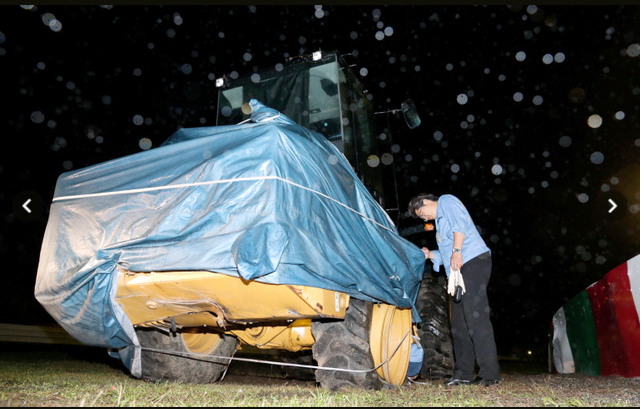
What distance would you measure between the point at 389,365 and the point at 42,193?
11.4 meters

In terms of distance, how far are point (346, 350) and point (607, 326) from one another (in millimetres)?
3686

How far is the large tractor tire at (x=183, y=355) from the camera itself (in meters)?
3.65

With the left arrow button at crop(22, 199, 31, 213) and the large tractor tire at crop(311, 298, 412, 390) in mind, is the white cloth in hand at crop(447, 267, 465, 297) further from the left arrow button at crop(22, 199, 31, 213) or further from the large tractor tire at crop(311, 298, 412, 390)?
the left arrow button at crop(22, 199, 31, 213)

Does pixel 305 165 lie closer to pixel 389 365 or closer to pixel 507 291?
pixel 389 365

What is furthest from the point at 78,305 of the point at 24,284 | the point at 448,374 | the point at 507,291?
the point at 507,291

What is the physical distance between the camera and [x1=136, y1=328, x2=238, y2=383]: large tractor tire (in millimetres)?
3654

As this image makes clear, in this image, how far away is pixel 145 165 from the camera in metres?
3.21

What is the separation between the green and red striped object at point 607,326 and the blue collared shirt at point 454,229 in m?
1.81

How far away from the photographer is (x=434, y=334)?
16.0 ft

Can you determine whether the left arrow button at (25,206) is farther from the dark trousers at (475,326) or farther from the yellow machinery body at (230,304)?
the dark trousers at (475,326)

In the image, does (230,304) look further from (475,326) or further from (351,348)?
(475,326)

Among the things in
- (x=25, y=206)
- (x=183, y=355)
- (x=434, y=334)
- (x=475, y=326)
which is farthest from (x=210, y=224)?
(x=25, y=206)

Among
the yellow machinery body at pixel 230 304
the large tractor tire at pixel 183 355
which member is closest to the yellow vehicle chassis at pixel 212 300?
the yellow machinery body at pixel 230 304

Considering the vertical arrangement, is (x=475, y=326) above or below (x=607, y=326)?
above
